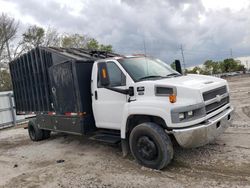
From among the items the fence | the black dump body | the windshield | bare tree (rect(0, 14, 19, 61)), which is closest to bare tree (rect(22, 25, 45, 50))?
bare tree (rect(0, 14, 19, 61))

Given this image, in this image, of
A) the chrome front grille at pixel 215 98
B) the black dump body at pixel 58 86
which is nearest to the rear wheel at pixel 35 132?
the black dump body at pixel 58 86

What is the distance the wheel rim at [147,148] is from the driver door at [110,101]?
34.7 inches

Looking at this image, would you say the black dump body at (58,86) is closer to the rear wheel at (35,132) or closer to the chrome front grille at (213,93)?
the rear wheel at (35,132)

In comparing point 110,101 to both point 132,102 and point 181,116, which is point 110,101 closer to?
point 132,102

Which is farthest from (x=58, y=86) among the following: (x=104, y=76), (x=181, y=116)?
(x=181, y=116)

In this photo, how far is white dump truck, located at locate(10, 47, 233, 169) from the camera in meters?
5.38

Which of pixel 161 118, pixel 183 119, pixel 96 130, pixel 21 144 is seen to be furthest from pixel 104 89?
pixel 21 144

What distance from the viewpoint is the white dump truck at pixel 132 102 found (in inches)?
212

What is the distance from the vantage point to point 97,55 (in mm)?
8125

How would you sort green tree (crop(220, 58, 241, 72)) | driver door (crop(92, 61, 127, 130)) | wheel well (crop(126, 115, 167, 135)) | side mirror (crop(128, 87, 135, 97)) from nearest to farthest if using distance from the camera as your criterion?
wheel well (crop(126, 115, 167, 135)) < side mirror (crop(128, 87, 135, 97)) < driver door (crop(92, 61, 127, 130)) < green tree (crop(220, 58, 241, 72))

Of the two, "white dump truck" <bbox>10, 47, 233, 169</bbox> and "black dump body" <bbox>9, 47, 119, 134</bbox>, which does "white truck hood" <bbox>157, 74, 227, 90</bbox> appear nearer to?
"white dump truck" <bbox>10, 47, 233, 169</bbox>

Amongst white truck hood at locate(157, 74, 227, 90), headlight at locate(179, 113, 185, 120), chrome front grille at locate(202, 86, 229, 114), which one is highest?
white truck hood at locate(157, 74, 227, 90)

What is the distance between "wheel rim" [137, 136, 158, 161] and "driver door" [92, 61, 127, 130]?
0.88m

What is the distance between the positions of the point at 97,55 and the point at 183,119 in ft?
12.1
